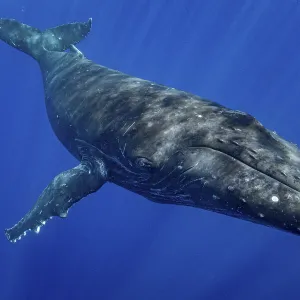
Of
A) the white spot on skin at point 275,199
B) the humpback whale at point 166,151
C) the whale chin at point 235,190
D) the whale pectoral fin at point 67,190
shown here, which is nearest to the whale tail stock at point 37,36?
the humpback whale at point 166,151

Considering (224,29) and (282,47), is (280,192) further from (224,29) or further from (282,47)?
(282,47)

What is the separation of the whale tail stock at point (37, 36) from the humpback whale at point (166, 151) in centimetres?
490

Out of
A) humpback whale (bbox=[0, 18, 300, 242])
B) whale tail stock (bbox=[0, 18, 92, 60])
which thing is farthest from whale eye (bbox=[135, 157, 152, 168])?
whale tail stock (bbox=[0, 18, 92, 60])

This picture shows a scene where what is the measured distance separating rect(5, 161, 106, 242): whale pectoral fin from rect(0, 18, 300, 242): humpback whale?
0.08ft

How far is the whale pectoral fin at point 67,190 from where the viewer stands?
29.7 ft

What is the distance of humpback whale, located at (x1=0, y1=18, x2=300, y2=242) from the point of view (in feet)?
17.5

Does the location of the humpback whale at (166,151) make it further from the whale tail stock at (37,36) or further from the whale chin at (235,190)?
the whale tail stock at (37,36)

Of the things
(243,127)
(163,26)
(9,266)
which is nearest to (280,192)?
(243,127)

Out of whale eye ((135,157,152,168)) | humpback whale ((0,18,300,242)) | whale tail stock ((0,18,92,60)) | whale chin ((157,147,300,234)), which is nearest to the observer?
whale chin ((157,147,300,234))

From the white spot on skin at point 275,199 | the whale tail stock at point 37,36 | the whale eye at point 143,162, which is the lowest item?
the white spot on skin at point 275,199

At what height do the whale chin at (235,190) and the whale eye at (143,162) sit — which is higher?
the whale eye at (143,162)

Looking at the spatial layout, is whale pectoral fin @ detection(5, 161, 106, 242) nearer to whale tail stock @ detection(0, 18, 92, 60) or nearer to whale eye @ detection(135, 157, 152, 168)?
whale eye @ detection(135, 157, 152, 168)

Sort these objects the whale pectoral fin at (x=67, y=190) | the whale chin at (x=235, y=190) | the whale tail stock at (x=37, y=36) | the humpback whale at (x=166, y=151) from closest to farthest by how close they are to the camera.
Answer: the whale chin at (x=235, y=190) → the humpback whale at (x=166, y=151) → the whale pectoral fin at (x=67, y=190) → the whale tail stock at (x=37, y=36)

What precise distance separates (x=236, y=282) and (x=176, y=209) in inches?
378
